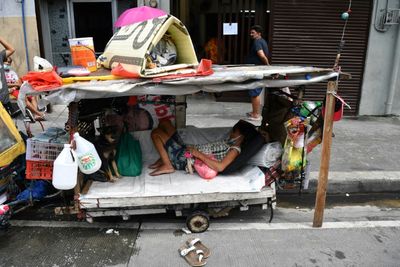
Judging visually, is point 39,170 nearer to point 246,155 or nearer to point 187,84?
point 187,84

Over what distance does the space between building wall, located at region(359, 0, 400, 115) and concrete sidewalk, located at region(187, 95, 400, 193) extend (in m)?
0.36

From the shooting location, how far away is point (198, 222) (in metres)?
3.80

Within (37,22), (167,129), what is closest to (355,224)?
(167,129)

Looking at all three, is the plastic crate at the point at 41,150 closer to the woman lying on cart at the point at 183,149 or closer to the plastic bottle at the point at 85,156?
the plastic bottle at the point at 85,156

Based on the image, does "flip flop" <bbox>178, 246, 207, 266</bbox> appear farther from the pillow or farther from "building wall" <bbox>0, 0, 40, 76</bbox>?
"building wall" <bbox>0, 0, 40, 76</bbox>

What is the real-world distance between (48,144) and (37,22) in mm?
5390

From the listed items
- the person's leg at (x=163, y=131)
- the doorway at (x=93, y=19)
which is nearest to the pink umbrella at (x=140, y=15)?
the person's leg at (x=163, y=131)

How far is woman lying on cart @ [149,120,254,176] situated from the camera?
419cm

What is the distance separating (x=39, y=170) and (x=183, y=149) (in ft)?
5.36

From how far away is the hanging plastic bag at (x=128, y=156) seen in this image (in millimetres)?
4254

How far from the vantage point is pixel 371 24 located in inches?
319

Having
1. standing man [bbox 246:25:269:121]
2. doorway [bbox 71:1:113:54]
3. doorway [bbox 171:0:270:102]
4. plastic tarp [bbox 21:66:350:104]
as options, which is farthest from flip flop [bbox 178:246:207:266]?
doorway [bbox 71:1:113:54]

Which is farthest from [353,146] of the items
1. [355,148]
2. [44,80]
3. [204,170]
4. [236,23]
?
[44,80]

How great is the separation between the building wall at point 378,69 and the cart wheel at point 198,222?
631cm
